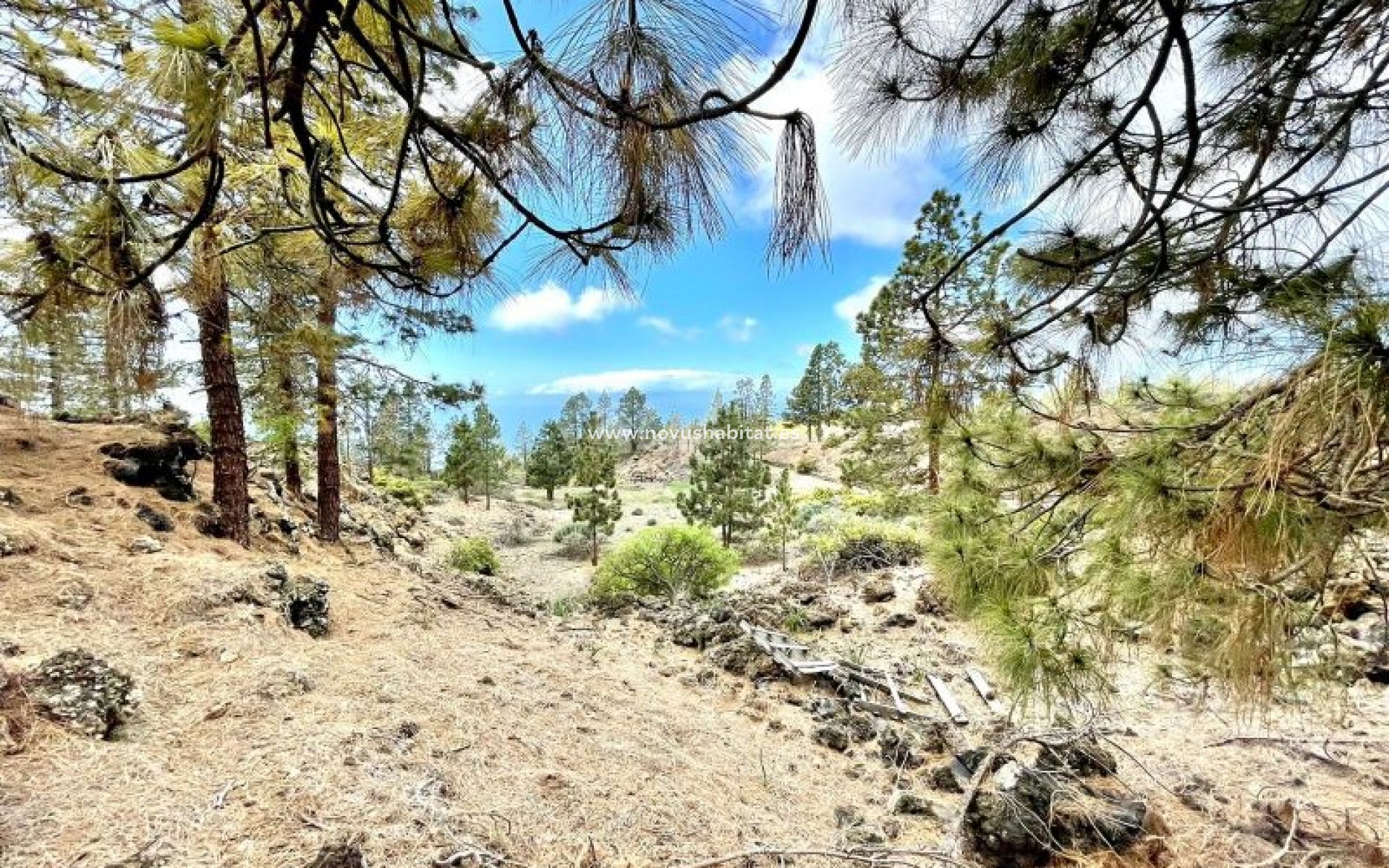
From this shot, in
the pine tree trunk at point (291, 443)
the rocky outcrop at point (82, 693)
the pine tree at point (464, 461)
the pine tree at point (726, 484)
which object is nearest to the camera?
the rocky outcrop at point (82, 693)

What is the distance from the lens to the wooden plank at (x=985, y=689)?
4570 mm

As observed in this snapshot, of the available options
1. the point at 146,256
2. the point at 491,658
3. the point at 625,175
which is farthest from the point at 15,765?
the point at 625,175

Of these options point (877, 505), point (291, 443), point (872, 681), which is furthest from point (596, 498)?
point (872, 681)

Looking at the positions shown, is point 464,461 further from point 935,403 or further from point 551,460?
point 935,403

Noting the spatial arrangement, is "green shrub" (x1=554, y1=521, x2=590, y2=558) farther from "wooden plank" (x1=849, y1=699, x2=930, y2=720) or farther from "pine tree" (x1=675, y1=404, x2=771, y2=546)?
"wooden plank" (x1=849, y1=699, x2=930, y2=720)

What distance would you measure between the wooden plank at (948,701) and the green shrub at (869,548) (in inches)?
171

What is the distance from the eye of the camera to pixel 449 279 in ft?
6.70

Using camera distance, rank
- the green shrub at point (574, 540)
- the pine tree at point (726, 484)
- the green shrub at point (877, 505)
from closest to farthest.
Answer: the green shrub at point (877, 505)
the pine tree at point (726, 484)
the green shrub at point (574, 540)

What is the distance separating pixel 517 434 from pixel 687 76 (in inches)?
2235

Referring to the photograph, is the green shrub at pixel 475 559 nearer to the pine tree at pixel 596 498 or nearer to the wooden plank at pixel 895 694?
the pine tree at pixel 596 498

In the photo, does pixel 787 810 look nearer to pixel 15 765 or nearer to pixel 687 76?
pixel 15 765

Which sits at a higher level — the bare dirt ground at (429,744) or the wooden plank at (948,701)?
the bare dirt ground at (429,744)

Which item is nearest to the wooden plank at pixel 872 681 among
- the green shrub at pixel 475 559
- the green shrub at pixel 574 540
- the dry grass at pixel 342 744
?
the dry grass at pixel 342 744

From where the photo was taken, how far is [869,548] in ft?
31.9
